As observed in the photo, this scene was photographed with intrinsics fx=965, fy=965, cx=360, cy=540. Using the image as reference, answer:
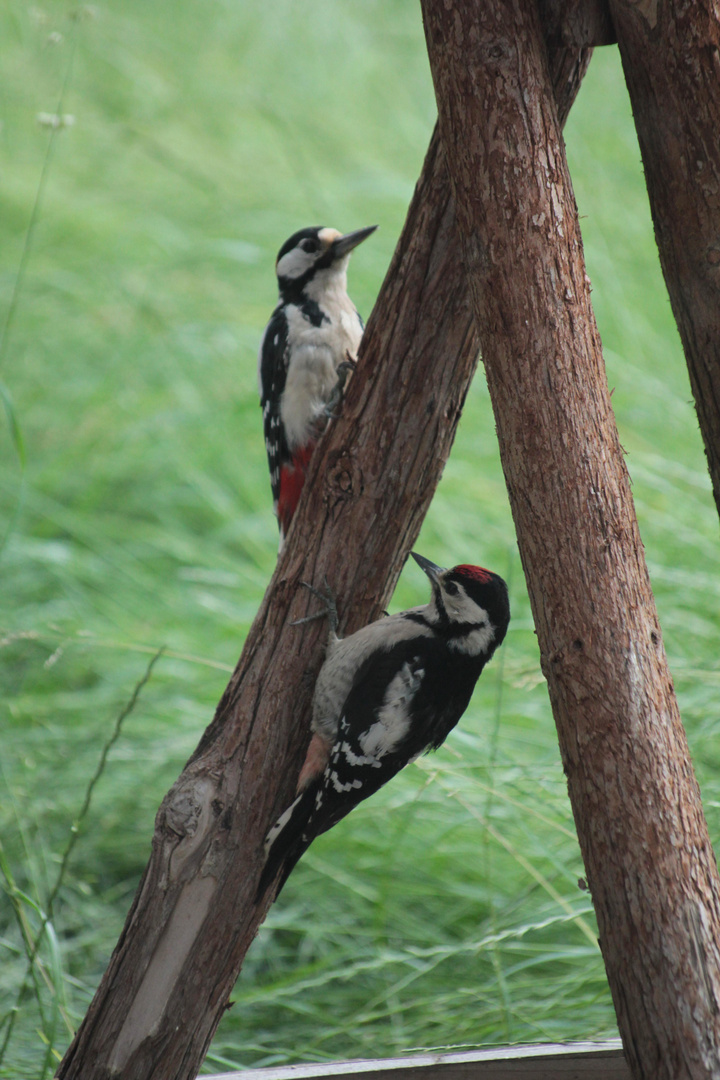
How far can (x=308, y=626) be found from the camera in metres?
1.61

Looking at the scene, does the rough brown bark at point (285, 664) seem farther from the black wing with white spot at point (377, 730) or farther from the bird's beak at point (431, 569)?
the bird's beak at point (431, 569)

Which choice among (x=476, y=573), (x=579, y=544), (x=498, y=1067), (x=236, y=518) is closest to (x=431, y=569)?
(x=476, y=573)

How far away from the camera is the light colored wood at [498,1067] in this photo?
134cm

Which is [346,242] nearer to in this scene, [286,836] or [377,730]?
[377,730]

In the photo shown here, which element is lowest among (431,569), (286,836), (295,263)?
(286,836)

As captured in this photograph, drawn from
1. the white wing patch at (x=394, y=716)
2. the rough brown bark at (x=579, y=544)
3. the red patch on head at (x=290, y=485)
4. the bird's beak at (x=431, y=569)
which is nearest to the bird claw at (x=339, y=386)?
the red patch on head at (x=290, y=485)

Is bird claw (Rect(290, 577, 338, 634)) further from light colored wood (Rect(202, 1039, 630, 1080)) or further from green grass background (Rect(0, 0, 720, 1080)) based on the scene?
light colored wood (Rect(202, 1039, 630, 1080))

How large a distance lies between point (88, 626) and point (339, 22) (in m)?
4.21

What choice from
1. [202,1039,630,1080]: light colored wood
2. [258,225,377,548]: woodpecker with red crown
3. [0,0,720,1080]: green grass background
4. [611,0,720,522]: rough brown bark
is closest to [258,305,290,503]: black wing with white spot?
[258,225,377,548]: woodpecker with red crown

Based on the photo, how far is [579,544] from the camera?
3.93 ft

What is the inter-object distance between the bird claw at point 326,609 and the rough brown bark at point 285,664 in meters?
0.01

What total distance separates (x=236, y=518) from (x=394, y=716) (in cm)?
198

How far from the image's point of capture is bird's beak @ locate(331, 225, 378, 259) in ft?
7.31

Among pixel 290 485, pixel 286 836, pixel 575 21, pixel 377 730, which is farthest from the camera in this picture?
pixel 290 485
